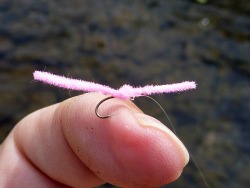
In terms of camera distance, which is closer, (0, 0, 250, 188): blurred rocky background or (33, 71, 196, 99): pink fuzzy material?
(33, 71, 196, 99): pink fuzzy material

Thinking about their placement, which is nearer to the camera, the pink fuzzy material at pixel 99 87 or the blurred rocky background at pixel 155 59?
the pink fuzzy material at pixel 99 87

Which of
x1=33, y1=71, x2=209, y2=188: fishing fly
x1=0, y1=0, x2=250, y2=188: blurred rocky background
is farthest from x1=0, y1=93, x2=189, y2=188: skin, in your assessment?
x1=0, y1=0, x2=250, y2=188: blurred rocky background

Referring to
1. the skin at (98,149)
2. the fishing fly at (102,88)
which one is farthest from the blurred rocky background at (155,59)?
the fishing fly at (102,88)

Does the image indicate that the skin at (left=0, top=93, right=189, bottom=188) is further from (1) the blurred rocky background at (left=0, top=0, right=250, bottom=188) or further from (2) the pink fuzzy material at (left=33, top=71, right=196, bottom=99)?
(1) the blurred rocky background at (left=0, top=0, right=250, bottom=188)

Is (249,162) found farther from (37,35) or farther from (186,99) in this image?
(37,35)

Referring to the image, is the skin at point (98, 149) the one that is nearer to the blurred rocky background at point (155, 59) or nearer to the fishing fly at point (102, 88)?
the fishing fly at point (102, 88)

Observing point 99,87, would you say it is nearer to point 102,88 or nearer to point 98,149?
point 102,88
